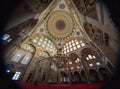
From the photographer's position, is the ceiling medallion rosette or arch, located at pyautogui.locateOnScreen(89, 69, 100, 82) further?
the ceiling medallion rosette

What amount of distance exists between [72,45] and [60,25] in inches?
148

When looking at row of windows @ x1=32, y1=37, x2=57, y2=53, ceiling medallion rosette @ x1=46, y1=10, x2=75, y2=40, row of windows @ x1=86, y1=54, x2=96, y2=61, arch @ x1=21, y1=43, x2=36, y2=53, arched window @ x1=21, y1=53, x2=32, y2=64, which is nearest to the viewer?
arched window @ x1=21, y1=53, x2=32, y2=64

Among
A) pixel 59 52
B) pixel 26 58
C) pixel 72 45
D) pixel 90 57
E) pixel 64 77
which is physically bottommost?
pixel 64 77

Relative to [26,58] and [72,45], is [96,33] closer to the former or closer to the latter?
[72,45]

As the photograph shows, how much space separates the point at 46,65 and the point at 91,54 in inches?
270

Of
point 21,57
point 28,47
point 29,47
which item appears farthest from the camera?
point 29,47

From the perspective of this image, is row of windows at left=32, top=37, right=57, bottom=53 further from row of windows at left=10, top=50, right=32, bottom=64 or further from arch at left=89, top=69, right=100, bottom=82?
arch at left=89, top=69, right=100, bottom=82

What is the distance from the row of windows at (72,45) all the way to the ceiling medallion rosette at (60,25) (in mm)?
1253

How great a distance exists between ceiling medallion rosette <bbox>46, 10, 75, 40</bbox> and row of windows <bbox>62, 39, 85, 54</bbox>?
1.25m

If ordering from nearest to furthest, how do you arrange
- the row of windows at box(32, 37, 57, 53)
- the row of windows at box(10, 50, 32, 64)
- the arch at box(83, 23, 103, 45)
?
the arch at box(83, 23, 103, 45) < the row of windows at box(10, 50, 32, 64) < the row of windows at box(32, 37, 57, 53)

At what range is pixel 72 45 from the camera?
17016mm

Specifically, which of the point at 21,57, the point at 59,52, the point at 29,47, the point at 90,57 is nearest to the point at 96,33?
the point at 90,57

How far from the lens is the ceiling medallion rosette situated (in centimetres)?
1536

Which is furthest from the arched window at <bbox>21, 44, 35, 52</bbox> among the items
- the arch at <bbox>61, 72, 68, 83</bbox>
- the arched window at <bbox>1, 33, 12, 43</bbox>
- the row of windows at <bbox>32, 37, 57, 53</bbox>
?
the arch at <bbox>61, 72, 68, 83</bbox>
